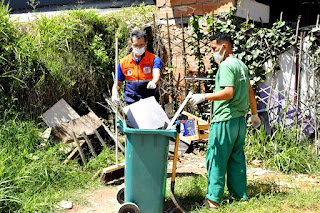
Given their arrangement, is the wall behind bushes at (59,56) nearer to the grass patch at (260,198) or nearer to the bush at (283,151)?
the grass patch at (260,198)

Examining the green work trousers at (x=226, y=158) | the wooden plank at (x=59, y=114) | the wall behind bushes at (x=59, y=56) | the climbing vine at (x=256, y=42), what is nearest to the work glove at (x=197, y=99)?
the green work trousers at (x=226, y=158)

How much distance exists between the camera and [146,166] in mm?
3586

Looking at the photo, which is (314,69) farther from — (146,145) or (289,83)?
(146,145)

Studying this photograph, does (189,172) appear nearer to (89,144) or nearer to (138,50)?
(89,144)

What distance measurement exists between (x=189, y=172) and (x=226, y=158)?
66.6 inches

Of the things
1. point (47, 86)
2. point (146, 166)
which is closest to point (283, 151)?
point (146, 166)

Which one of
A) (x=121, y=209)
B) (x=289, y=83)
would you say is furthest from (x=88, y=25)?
(x=121, y=209)

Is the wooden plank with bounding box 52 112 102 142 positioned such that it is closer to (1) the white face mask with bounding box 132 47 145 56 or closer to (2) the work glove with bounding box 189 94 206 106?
(1) the white face mask with bounding box 132 47 145 56

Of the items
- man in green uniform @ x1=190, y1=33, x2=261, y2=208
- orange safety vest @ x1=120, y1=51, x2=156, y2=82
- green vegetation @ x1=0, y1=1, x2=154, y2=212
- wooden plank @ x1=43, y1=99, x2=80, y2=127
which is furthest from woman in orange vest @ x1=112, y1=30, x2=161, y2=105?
wooden plank @ x1=43, y1=99, x2=80, y2=127

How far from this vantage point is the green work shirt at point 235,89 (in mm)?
3619

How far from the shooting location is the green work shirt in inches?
142

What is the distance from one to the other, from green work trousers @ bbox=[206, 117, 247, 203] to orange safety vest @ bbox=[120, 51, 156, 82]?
1415mm

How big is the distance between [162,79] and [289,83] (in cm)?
238

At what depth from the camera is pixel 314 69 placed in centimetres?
567
